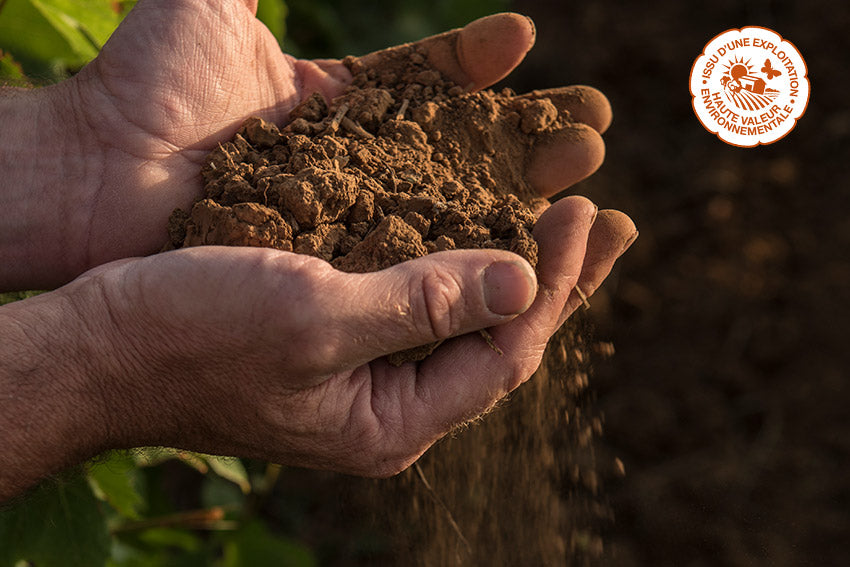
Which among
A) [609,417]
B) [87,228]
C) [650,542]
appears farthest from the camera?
[609,417]

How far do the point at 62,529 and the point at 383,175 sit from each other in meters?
1.09

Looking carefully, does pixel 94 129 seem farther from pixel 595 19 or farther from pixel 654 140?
pixel 595 19

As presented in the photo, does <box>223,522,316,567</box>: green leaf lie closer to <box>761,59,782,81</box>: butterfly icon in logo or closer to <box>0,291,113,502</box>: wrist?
<box>0,291,113,502</box>: wrist

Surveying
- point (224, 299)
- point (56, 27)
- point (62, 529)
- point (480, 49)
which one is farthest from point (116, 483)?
point (480, 49)

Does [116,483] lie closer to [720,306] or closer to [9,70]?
[9,70]

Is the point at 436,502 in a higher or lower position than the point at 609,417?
higher

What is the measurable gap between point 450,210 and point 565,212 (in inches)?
8.8

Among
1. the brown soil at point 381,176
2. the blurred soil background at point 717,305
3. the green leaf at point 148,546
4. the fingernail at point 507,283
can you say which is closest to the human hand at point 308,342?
the fingernail at point 507,283

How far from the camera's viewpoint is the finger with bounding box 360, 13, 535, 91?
6.66 ft

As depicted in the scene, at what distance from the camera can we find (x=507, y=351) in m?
1.59

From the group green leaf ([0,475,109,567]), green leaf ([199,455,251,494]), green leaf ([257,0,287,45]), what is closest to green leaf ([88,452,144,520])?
green leaf ([0,475,109,567])

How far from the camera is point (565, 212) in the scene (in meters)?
1.58

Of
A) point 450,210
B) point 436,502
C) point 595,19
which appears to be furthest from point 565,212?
point 595,19

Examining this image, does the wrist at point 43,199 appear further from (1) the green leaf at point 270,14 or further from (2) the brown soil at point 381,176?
(1) the green leaf at point 270,14
